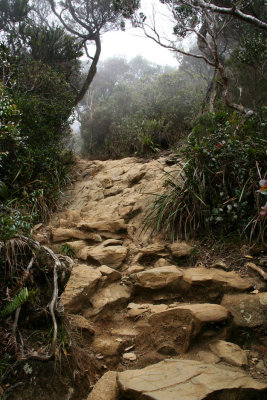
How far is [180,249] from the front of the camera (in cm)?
411

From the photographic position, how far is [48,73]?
7242 mm

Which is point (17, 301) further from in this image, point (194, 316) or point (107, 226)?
point (107, 226)

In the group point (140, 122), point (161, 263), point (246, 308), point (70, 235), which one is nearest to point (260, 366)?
point (246, 308)

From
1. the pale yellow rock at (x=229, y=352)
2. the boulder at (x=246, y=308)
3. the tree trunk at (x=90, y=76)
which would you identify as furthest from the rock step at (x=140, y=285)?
the tree trunk at (x=90, y=76)

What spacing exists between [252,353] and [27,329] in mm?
1856

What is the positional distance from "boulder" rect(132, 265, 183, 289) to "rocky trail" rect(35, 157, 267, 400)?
0.04ft

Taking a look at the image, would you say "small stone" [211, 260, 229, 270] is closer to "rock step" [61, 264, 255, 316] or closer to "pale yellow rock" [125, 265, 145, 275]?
"rock step" [61, 264, 255, 316]

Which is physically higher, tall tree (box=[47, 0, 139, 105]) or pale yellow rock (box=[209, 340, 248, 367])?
tall tree (box=[47, 0, 139, 105])

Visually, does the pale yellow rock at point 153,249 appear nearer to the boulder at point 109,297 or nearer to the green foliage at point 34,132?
the boulder at point 109,297

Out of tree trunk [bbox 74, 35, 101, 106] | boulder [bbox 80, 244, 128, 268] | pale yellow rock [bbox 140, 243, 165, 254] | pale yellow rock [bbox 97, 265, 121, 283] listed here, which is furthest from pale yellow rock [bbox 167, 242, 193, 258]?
tree trunk [bbox 74, 35, 101, 106]

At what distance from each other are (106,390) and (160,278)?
1.51m

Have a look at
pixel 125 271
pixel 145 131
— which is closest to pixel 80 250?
pixel 125 271

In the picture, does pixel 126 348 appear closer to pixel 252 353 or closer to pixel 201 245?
pixel 252 353

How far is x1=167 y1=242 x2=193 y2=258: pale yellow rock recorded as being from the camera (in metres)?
4.07
